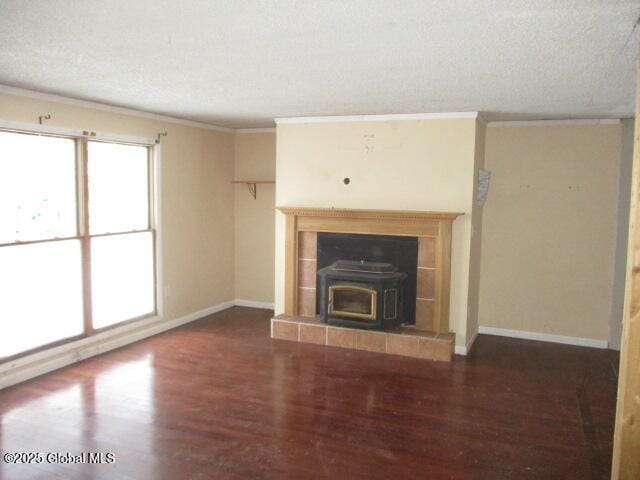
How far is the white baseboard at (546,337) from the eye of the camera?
17.1ft

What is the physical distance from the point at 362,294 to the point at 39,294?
2798 millimetres

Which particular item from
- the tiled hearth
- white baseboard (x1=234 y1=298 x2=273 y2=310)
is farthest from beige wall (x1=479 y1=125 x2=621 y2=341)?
white baseboard (x1=234 y1=298 x2=273 y2=310)

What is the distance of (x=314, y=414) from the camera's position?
3508mm

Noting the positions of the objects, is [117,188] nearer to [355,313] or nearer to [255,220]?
[255,220]

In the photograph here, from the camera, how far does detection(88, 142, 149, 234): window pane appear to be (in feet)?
15.1

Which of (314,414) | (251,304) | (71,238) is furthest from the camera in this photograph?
(251,304)

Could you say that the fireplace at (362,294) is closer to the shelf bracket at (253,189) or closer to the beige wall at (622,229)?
the shelf bracket at (253,189)

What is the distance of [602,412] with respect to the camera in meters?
3.64

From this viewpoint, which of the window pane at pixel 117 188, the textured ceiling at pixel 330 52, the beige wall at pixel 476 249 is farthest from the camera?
the beige wall at pixel 476 249

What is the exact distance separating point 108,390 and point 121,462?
1.11 metres

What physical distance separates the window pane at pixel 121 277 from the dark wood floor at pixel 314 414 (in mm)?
386

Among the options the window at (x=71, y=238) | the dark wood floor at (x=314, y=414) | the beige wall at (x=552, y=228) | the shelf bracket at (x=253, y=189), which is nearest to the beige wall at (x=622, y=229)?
the beige wall at (x=552, y=228)

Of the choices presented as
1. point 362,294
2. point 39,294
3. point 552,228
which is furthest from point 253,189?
point 552,228

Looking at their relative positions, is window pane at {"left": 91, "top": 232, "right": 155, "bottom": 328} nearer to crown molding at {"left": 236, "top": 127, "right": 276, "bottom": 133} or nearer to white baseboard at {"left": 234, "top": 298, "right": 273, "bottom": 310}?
white baseboard at {"left": 234, "top": 298, "right": 273, "bottom": 310}
